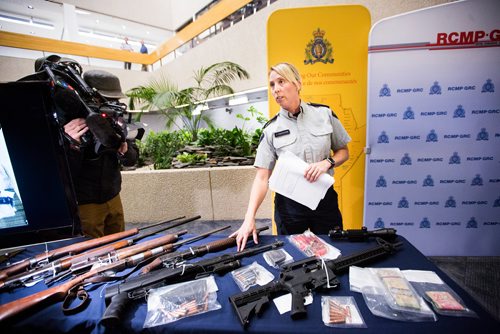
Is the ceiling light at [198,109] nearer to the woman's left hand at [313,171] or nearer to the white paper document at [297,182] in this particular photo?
the white paper document at [297,182]

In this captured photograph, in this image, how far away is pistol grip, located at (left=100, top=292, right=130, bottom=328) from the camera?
73cm

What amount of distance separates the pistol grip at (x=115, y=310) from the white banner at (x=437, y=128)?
8.12ft

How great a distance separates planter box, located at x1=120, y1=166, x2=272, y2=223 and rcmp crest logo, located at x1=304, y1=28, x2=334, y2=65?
176cm

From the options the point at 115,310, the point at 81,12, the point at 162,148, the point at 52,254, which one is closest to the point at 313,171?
the point at 115,310

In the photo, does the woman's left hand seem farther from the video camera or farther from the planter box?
the planter box

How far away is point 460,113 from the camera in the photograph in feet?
7.47

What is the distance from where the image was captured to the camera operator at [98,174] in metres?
1.56

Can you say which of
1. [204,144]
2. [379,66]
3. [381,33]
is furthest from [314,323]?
[204,144]

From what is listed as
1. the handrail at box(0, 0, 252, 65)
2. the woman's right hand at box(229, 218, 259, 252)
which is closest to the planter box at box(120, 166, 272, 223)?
the woman's right hand at box(229, 218, 259, 252)

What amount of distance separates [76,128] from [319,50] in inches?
97.5

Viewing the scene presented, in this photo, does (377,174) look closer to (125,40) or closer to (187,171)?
(187,171)

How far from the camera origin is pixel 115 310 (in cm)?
76

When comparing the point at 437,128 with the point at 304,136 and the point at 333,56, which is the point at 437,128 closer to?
the point at 333,56

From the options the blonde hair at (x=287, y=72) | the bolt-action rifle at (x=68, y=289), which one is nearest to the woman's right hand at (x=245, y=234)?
the bolt-action rifle at (x=68, y=289)
